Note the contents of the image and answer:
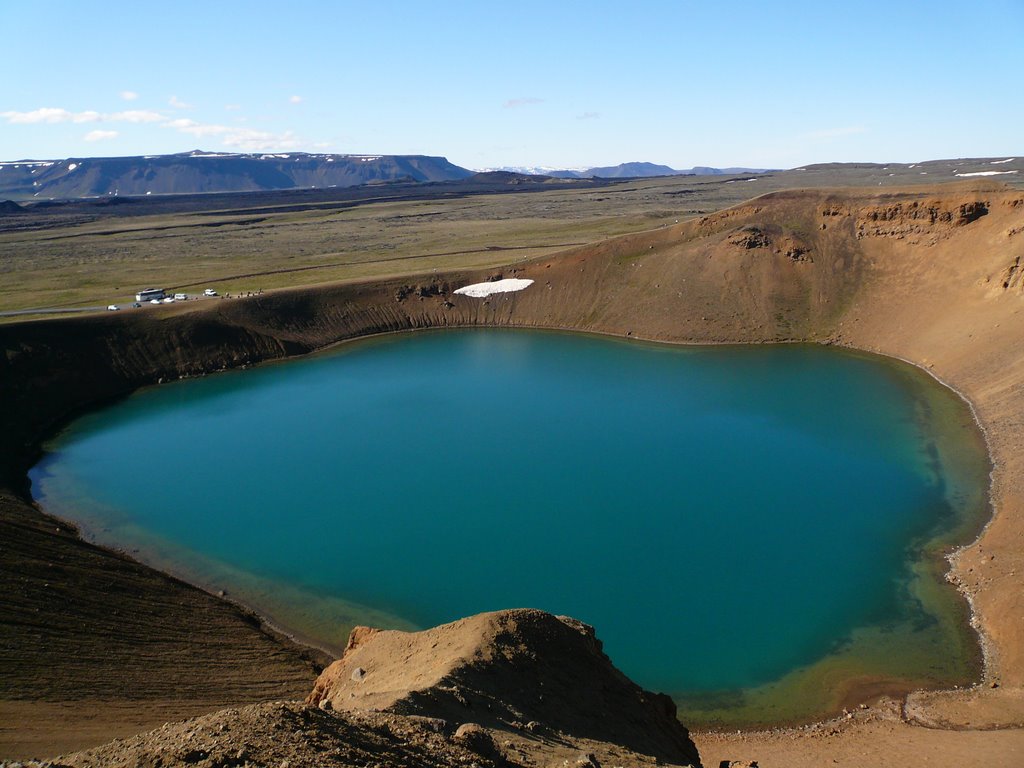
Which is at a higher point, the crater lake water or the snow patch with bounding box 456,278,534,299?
the snow patch with bounding box 456,278,534,299

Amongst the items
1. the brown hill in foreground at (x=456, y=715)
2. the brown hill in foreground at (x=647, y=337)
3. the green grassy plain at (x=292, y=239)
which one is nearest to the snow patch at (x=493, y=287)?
the brown hill in foreground at (x=647, y=337)

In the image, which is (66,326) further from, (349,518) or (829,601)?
(829,601)

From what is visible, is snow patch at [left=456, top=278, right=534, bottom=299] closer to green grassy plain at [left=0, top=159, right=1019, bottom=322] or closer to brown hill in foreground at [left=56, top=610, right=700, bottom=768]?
green grassy plain at [left=0, top=159, right=1019, bottom=322]

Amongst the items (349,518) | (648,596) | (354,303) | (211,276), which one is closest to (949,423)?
(648,596)

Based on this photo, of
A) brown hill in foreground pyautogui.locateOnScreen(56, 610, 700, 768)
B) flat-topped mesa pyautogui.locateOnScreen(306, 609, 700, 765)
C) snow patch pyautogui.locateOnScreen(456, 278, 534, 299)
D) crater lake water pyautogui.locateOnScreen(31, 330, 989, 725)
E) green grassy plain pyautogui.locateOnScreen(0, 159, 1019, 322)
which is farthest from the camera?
green grassy plain pyautogui.locateOnScreen(0, 159, 1019, 322)

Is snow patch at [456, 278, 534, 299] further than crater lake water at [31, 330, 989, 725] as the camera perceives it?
Yes

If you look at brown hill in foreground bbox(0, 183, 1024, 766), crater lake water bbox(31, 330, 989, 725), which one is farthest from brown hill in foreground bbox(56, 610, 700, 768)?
crater lake water bbox(31, 330, 989, 725)
